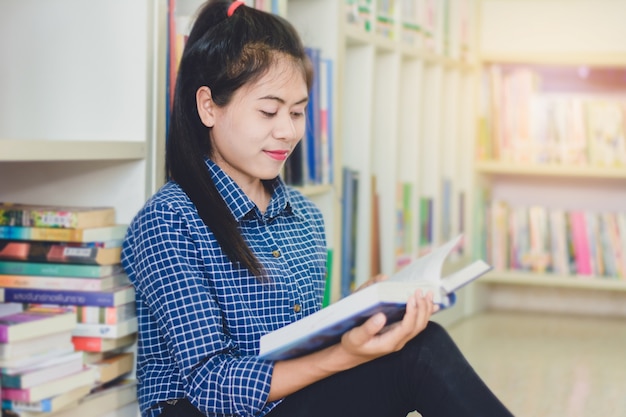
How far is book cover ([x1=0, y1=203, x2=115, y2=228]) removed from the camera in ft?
4.18

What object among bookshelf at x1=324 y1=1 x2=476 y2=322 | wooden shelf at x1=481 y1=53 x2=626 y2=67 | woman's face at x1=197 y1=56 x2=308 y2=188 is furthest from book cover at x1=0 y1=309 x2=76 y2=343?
wooden shelf at x1=481 y1=53 x2=626 y2=67

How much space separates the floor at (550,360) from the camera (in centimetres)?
218

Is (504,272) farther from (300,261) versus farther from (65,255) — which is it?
(65,255)

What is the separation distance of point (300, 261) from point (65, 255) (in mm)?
354

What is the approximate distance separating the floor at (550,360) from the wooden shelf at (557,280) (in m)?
0.14

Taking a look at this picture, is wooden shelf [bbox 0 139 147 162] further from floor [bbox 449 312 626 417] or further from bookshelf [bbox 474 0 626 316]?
bookshelf [bbox 474 0 626 316]

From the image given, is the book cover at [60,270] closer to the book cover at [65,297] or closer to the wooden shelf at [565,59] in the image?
the book cover at [65,297]

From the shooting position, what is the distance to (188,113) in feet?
4.48

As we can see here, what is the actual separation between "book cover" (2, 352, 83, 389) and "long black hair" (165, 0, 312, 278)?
0.90ft

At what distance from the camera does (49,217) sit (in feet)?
4.21

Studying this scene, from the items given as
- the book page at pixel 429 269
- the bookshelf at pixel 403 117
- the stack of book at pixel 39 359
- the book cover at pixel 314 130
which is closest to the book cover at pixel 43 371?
the stack of book at pixel 39 359

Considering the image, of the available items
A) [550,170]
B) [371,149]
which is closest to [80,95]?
[371,149]

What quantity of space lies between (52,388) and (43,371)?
0.03 m

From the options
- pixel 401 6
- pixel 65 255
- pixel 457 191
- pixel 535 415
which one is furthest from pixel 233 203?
pixel 457 191
